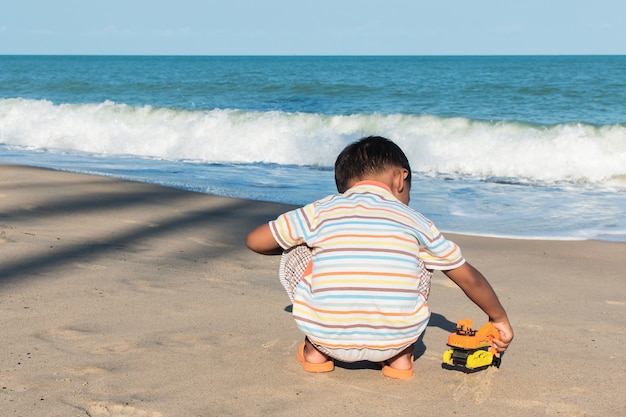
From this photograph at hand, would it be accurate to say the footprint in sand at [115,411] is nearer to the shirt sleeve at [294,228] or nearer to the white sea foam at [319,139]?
the shirt sleeve at [294,228]

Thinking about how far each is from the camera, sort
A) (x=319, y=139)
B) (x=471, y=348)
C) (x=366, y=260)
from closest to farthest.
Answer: (x=366, y=260) → (x=471, y=348) → (x=319, y=139)

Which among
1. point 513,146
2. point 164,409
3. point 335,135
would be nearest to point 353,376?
point 164,409

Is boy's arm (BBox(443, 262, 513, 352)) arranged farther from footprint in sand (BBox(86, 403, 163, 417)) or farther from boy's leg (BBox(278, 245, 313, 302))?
footprint in sand (BBox(86, 403, 163, 417))

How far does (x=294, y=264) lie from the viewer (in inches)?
113

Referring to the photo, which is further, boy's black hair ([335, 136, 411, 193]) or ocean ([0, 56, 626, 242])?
ocean ([0, 56, 626, 242])

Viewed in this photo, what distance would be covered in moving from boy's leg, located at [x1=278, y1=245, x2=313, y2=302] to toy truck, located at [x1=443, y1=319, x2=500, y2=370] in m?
0.60

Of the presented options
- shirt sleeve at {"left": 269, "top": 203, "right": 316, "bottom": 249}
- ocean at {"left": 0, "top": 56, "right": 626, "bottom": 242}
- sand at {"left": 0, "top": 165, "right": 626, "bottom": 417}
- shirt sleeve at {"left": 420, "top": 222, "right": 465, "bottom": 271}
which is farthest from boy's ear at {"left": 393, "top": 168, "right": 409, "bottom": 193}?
ocean at {"left": 0, "top": 56, "right": 626, "bottom": 242}

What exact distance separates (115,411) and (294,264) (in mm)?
782

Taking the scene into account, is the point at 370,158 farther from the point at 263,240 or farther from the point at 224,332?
the point at 224,332

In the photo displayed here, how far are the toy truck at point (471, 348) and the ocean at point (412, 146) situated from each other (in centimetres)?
344

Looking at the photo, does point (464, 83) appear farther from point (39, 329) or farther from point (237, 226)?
point (39, 329)

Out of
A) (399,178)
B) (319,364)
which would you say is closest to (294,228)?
(399,178)

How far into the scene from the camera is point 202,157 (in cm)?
1377

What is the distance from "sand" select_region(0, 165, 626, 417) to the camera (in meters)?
2.69
